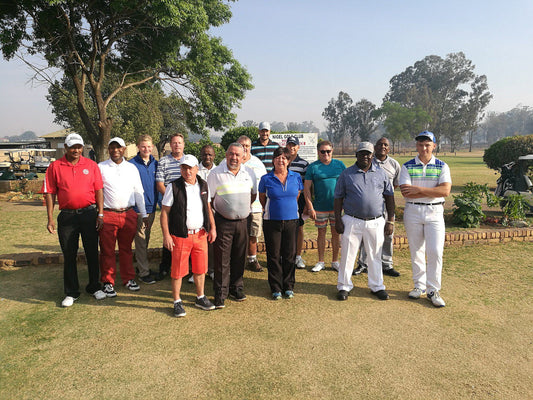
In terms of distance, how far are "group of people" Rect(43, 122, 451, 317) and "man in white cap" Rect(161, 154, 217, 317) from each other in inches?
0.4

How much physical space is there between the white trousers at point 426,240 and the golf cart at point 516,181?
6223mm

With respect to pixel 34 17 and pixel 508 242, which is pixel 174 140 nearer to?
pixel 508 242

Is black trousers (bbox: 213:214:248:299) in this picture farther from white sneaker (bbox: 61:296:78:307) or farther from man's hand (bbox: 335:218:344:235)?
white sneaker (bbox: 61:296:78:307)

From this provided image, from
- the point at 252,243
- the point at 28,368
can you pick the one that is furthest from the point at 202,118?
the point at 28,368

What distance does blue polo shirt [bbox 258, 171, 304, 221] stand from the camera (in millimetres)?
4203

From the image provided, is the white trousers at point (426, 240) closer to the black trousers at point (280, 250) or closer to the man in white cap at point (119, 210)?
the black trousers at point (280, 250)

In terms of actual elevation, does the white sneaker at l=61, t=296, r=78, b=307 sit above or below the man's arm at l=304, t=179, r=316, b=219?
below

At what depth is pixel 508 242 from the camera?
21.4 feet

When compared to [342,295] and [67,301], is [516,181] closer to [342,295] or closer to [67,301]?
A: [342,295]

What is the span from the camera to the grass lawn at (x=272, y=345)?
264 centimetres

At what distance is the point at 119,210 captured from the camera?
14.1ft

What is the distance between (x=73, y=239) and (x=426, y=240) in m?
3.99

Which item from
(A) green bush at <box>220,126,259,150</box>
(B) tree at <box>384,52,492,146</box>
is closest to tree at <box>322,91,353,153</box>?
(B) tree at <box>384,52,492,146</box>

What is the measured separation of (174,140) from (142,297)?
6.47ft
